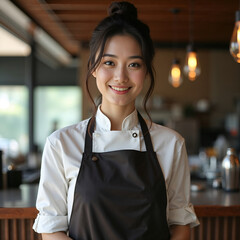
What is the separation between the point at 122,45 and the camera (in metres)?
1.40

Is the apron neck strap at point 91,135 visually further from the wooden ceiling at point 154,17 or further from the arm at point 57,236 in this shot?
the wooden ceiling at point 154,17

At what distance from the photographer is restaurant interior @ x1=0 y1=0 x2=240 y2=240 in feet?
7.18

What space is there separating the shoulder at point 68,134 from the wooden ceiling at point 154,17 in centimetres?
278

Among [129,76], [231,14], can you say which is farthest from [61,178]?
[231,14]

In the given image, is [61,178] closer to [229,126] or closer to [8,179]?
[8,179]

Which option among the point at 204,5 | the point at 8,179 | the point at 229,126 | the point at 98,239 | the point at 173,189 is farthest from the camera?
the point at 229,126

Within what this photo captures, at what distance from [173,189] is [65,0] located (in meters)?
3.12

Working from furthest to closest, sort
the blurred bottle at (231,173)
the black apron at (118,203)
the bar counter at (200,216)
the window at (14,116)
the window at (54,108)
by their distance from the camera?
the window at (54,108), the window at (14,116), the blurred bottle at (231,173), the bar counter at (200,216), the black apron at (118,203)

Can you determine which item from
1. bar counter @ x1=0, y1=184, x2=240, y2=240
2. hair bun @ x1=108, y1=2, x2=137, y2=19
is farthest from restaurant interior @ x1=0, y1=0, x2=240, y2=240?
hair bun @ x1=108, y1=2, x2=137, y2=19

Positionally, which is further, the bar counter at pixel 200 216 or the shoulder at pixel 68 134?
the bar counter at pixel 200 216

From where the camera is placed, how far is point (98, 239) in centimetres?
138

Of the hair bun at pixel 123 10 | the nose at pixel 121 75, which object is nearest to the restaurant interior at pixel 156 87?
the hair bun at pixel 123 10

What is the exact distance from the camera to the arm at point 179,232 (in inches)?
58.3

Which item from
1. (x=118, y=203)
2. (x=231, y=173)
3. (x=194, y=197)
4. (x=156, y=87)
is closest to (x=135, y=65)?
(x=118, y=203)
